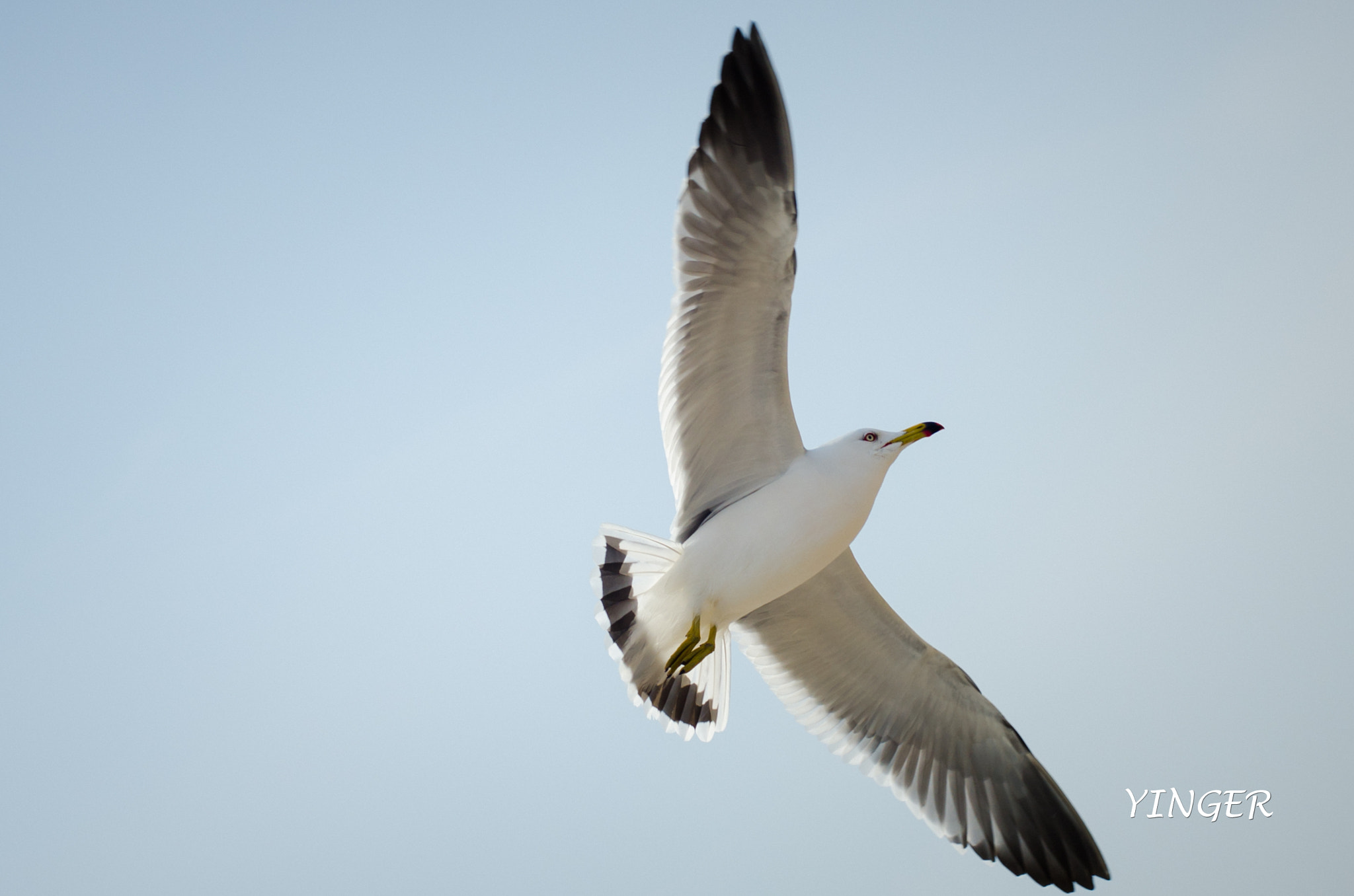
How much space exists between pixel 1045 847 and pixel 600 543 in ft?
7.80

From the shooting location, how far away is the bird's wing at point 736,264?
358cm

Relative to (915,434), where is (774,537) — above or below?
below

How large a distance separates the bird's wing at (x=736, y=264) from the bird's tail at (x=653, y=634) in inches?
19.6

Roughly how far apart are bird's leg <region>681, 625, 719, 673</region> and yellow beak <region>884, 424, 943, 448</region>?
0.97 meters

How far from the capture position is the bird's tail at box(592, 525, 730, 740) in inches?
151

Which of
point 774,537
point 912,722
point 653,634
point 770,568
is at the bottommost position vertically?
point 912,722

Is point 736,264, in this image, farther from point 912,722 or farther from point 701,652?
point 912,722

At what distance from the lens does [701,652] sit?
392 cm

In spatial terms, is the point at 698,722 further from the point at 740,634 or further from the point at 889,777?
the point at 889,777

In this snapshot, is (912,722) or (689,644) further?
(912,722)

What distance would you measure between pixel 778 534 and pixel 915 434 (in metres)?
0.64

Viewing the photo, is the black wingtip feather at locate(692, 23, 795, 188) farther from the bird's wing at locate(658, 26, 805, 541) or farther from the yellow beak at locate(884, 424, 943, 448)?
the yellow beak at locate(884, 424, 943, 448)

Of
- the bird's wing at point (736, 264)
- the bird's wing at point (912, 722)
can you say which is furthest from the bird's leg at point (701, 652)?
the bird's wing at point (736, 264)

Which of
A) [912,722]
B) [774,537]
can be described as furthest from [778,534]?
[912,722]
